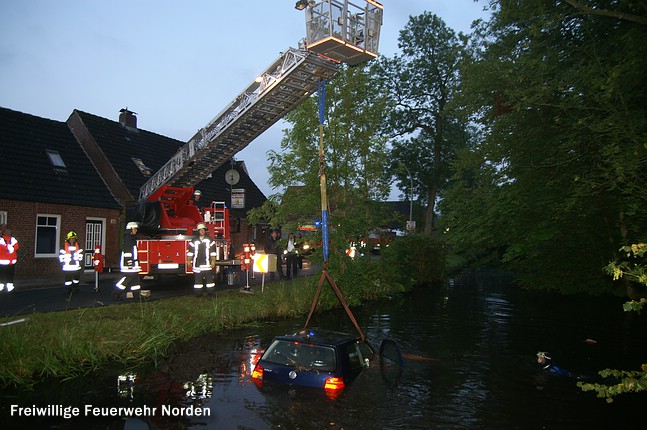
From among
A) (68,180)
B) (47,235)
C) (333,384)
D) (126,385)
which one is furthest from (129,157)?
(333,384)

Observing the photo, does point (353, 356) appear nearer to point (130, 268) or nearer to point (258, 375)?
point (258, 375)

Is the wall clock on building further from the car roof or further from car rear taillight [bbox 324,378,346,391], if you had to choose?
car rear taillight [bbox 324,378,346,391]

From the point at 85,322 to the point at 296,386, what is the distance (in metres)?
4.90

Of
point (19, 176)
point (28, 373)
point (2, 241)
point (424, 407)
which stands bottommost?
point (424, 407)

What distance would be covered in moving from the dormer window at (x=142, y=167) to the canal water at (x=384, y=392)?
16.0 m

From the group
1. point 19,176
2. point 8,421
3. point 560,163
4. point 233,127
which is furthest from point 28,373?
point 19,176

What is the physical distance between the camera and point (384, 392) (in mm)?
7797

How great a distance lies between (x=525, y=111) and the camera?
17.4 metres

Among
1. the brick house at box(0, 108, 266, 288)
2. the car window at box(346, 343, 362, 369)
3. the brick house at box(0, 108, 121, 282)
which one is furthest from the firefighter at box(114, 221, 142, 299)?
the car window at box(346, 343, 362, 369)

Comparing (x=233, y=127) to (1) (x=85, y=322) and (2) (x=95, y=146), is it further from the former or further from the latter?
(2) (x=95, y=146)

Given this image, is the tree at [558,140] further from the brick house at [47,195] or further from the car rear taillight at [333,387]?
the brick house at [47,195]

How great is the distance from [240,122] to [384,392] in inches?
326

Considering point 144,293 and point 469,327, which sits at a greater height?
point 144,293

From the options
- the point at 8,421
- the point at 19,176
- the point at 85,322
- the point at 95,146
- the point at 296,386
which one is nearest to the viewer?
the point at 8,421
